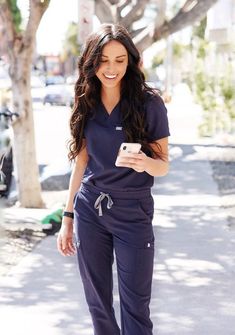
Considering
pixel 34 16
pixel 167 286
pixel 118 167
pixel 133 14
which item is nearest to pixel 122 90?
pixel 118 167

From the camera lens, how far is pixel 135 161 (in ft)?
9.01

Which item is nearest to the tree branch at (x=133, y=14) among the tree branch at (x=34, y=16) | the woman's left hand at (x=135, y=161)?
the tree branch at (x=34, y=16)

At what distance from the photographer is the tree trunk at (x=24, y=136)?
7.48m

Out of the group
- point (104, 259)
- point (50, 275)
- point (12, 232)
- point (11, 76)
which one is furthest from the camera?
point (11, 76)

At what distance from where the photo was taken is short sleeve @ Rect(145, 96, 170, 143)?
9.67 ft

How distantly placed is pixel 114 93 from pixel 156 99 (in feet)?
0.65

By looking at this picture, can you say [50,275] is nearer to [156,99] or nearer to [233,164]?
[156,99]

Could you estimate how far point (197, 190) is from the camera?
32.4 feet

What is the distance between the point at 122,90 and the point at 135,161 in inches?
16.4

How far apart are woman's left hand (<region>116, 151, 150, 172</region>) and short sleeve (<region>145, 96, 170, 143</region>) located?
19cm

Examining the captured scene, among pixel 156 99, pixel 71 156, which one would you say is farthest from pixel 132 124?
pixel 71 156

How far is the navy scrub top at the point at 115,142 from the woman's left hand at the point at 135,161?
13 cm

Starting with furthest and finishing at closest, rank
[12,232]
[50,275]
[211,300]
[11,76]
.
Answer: [11,76]
[12,232]
[50,275]
[211,300]

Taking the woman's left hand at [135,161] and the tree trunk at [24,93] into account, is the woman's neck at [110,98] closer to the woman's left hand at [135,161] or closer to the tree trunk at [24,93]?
the woman's left hand at [135,161]
